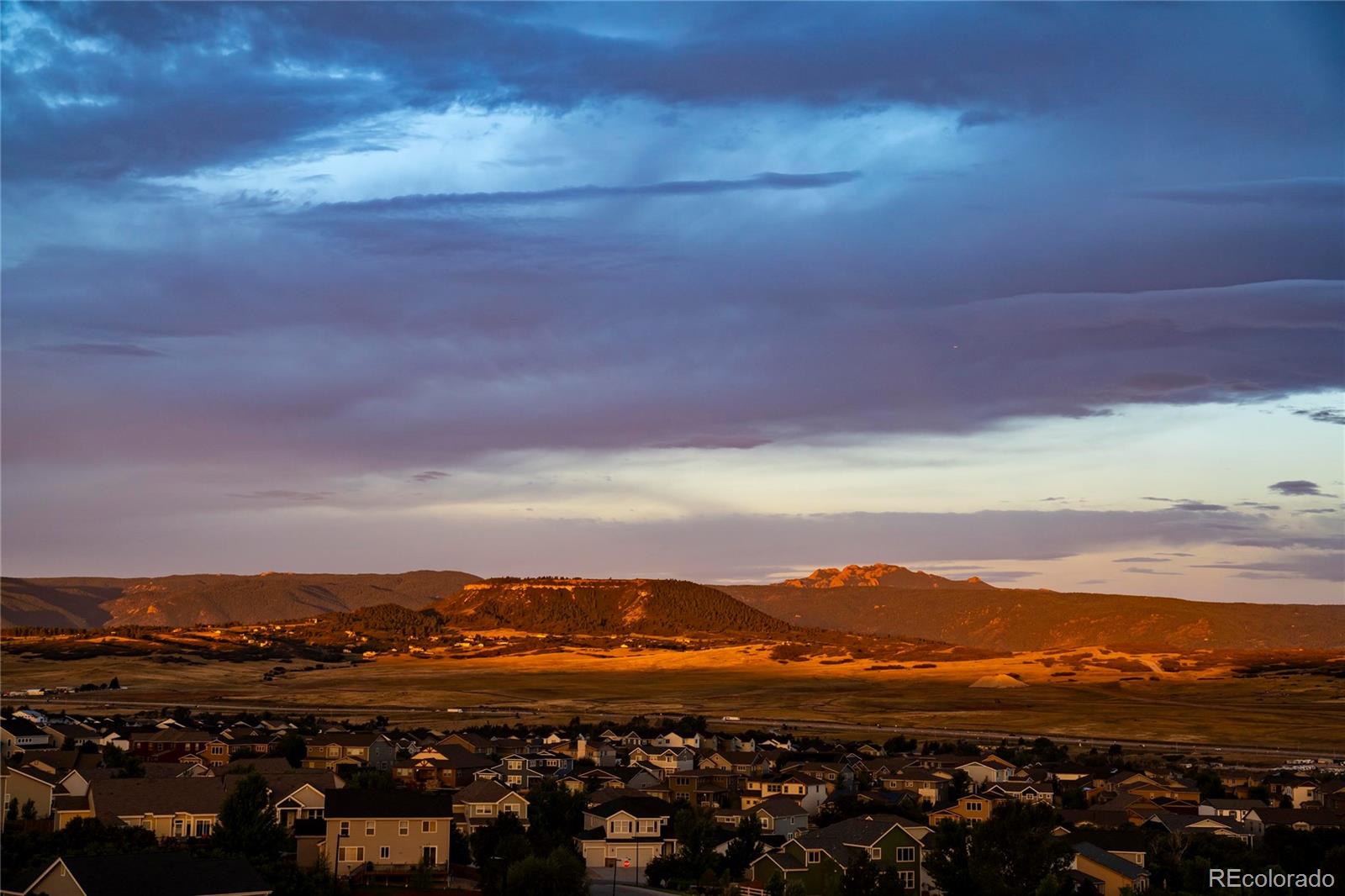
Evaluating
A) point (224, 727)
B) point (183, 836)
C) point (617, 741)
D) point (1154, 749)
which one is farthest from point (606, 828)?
point (1154, 749)

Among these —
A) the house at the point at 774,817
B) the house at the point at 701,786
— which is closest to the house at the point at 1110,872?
the house at the point at 774,817

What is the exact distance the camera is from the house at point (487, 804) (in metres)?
79.8

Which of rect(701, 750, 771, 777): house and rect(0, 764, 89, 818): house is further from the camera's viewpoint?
rect(701, 750, 771, 777): house

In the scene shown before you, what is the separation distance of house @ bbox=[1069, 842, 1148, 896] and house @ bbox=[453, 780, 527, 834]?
95.0 feet

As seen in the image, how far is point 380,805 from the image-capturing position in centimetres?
6812

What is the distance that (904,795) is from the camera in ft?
294

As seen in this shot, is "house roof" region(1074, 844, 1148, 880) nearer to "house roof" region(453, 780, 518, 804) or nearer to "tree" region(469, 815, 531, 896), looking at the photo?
"tree" region(469, 815, 531, 896)

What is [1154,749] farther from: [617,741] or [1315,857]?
[1315,857]

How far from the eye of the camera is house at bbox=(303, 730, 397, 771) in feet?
337

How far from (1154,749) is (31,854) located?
338 feet

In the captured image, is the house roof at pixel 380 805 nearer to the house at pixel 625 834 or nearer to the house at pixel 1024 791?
the house at pixel 625 834

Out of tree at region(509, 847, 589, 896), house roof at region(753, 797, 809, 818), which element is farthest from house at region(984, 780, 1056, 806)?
tree at region(509, 847, 589, 896)

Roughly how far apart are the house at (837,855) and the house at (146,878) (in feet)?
80.4

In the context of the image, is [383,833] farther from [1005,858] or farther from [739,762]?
[739,762]
